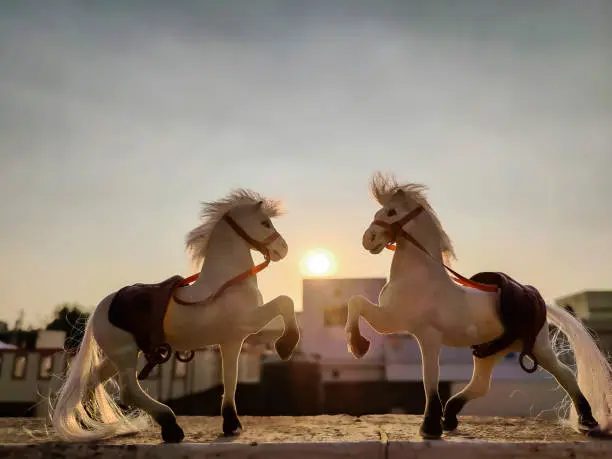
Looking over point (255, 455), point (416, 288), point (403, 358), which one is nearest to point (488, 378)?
point (416, 288)

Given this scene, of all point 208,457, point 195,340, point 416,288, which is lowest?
point 208,457

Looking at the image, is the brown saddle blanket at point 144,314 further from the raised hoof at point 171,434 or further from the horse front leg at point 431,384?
the horse front leg at point 431,384

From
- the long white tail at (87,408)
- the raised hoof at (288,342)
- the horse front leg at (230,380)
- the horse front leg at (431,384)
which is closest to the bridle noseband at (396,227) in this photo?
the horse front leg at (431,384)

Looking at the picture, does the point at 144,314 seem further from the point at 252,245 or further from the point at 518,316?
the point at 518,316

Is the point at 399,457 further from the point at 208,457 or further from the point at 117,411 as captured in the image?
the point at 117,411

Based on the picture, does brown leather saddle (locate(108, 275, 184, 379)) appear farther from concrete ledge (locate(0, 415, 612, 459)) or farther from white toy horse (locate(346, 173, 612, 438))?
white toy horse (locate(346, 173, 612, 438))

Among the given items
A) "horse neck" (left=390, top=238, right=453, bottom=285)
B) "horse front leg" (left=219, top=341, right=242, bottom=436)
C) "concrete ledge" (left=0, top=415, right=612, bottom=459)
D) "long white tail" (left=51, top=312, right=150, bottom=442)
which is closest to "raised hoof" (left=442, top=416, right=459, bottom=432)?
"concrete ledge" (left=0, top=415, right=612, bottom=459)

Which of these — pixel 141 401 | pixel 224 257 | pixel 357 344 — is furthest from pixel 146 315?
pixel 357 344
